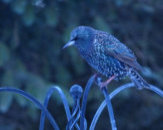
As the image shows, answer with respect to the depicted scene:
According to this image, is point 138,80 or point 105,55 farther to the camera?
point 105,55

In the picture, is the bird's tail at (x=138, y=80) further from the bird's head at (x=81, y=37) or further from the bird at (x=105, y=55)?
the bird's head at (x=81, y=37)

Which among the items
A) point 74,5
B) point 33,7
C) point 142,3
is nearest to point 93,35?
point 33,7

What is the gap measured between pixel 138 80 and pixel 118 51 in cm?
32

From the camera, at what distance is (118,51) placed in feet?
10.1

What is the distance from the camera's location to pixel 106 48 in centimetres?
304

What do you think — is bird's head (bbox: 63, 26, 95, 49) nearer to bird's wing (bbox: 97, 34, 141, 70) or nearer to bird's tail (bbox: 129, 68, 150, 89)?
bird's wing (bbox: 97, 34, 141, 70)

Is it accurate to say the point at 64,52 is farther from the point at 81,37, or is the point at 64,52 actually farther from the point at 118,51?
the point at 81,37

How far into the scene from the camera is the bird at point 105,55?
2.93 m

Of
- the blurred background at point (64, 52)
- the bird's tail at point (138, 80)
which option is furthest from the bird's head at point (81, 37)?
the blurred background at point (64, 52)

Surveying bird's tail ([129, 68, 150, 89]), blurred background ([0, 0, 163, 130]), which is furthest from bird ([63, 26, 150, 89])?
blurred background ([0, 0, 163, 130])

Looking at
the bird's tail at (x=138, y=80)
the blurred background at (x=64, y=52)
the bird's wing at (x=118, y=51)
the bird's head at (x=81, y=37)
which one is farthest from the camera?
the blurred background at (x=64, y=52)

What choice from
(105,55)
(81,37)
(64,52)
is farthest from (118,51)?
(64,52)

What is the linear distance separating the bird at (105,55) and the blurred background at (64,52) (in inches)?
31.3

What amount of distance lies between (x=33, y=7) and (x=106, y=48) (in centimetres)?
94
